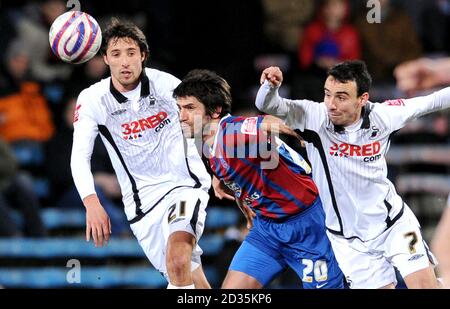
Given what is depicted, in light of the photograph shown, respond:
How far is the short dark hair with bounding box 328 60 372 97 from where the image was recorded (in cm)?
795

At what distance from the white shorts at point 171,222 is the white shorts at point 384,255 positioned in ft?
3.13

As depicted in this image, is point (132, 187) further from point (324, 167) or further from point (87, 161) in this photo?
point (324, 167)

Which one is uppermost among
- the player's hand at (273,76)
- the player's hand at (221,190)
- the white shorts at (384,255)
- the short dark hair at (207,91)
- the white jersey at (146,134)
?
the player's hand at (273,76)

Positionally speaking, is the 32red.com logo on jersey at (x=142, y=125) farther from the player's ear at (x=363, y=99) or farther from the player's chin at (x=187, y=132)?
the player's ear at (x=363, y=99)

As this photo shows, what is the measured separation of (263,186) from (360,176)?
702 mm

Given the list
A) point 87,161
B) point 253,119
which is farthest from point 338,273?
point 87,161

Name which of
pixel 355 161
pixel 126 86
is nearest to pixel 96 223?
pixel 126 86

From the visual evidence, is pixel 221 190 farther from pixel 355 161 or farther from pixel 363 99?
pixel 363 99

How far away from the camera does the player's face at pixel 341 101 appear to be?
311 inches

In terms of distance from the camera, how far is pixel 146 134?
27.2 feet

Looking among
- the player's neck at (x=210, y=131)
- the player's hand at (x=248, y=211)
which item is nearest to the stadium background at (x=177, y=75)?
the player's hand at (x=248, y=211)
